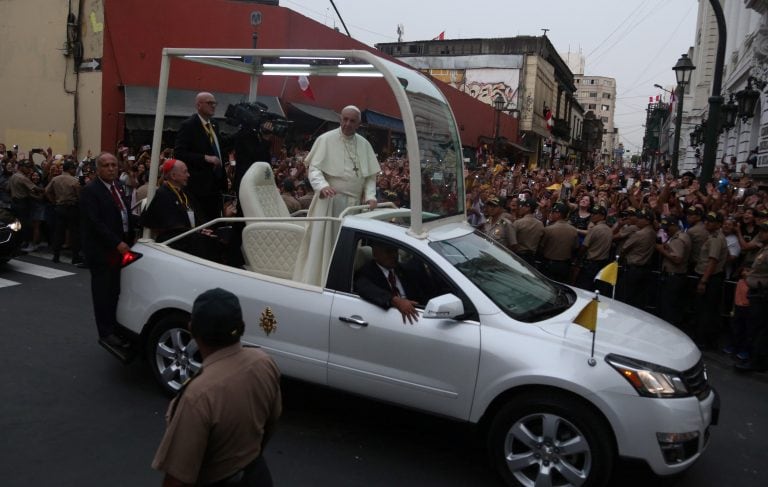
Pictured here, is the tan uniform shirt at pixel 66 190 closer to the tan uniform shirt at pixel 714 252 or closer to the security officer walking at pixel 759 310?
the tan uniform shirt at pixel 714 252

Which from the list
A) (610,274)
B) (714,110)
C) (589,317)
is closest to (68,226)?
(610,274)

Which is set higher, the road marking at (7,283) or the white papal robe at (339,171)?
the white papal robe at (339,171)

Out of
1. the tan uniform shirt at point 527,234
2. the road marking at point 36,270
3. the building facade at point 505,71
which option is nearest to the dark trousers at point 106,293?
the road marking at point 36,270

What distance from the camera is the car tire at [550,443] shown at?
3.68 meters

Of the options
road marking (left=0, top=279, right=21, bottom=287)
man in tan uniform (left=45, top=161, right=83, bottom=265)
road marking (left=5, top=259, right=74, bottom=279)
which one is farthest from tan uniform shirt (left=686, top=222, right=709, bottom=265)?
man in tan uniform (left=45, top=161, right=83, bottom=265)

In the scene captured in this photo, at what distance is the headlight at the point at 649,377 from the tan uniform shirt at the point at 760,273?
3.70m

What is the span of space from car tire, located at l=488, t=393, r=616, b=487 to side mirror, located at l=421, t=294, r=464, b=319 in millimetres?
664

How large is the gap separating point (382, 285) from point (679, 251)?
15.7 ft

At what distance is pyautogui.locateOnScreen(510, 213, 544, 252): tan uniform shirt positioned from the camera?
823cm

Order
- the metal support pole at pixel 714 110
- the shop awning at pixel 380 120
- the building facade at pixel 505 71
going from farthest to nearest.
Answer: the building facade at pixel 505 71, the shop awning at pixel 380 120, the metal support pole at pixel 714 110

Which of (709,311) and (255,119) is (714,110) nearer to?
(709,311)

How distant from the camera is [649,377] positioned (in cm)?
367

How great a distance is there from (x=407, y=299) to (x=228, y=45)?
14720 mm

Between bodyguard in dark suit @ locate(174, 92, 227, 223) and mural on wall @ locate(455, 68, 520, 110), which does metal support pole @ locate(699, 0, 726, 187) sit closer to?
bodyguard in dark suit @ locate(174, 92, 227, 223)
